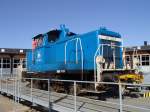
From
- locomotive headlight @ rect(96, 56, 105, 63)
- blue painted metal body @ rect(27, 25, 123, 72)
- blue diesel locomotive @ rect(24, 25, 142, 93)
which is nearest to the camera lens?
locomotive headlight @ rect(96, 56, 105, 63)

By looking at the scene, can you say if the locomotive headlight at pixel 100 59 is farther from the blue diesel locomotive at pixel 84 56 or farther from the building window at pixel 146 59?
the building window at pixel 146 59

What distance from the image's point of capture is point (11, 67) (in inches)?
1681

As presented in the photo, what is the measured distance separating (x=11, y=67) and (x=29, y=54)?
23237mm

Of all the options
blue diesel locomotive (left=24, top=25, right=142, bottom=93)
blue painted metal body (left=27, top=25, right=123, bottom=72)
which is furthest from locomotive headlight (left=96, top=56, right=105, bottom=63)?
blue painted metal body (left=27, top=25, right=123, bottom=72)

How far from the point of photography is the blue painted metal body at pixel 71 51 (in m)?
13.6

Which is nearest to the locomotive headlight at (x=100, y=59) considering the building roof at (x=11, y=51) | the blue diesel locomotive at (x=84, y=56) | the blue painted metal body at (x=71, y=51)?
the blue diesel locomotive at (x=84, y=56)

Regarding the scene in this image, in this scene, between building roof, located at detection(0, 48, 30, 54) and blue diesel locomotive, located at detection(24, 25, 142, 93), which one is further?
building roof, located at detection(0, 48, 30, 54)

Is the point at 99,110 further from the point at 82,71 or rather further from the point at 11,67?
the point at 11,67

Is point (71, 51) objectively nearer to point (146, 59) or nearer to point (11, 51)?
point (146, 59)

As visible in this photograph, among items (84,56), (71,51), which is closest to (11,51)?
(71,51)

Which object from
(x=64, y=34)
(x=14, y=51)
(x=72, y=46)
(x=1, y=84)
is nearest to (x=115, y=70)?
(x=72, y=46)

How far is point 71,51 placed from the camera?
14.7 m

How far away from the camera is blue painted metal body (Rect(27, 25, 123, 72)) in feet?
44.8

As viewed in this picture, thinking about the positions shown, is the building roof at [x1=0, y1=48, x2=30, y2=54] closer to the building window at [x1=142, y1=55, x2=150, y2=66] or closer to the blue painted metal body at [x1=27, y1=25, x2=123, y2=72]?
the building window at [x1=142, y1=55, x2=150, y2=66]
